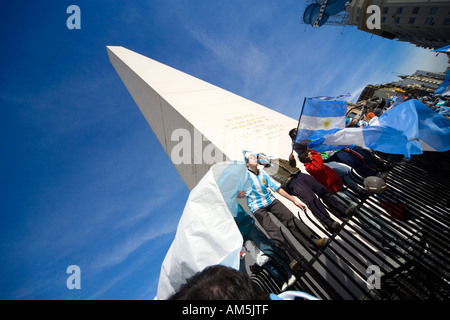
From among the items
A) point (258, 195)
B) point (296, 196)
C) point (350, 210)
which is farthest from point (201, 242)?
point (350, 210)

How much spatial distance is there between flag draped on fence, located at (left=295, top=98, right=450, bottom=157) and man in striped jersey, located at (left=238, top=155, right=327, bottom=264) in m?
1.15

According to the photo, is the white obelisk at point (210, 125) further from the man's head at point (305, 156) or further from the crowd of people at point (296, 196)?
the man's head at point (305, 156)

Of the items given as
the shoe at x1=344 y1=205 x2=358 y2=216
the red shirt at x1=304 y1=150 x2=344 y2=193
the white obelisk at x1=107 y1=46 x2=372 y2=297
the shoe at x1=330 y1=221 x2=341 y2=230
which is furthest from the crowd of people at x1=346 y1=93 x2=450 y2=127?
the shoe at x1=330 y1=221 x2=341 y2=230

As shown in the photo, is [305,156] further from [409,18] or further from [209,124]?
[409,18]

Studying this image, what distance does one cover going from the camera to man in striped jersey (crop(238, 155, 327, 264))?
226cm

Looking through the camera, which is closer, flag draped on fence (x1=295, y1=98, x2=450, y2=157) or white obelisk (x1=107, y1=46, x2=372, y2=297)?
flag draped on fence (x1=295, y1=98, x2=450, y2=157)

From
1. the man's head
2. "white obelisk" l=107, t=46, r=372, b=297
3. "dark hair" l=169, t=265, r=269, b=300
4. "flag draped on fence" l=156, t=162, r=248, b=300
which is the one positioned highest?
"white obelisk" l=107, t=46, r=372, b=297

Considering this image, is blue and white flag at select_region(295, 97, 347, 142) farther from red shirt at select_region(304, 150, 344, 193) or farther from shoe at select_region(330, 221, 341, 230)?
shoe at select_region(330, 221, 341, 230)

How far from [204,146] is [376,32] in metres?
37.9

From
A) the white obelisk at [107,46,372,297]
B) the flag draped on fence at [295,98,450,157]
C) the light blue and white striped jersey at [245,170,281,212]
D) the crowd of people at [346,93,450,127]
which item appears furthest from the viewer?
the white obelisk at [107,46,372,297]

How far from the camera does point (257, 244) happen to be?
2715mm

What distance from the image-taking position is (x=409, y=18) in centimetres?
1969

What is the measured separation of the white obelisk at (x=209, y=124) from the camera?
14.8 feet

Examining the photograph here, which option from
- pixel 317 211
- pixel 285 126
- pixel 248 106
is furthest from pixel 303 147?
pixel 248 106
